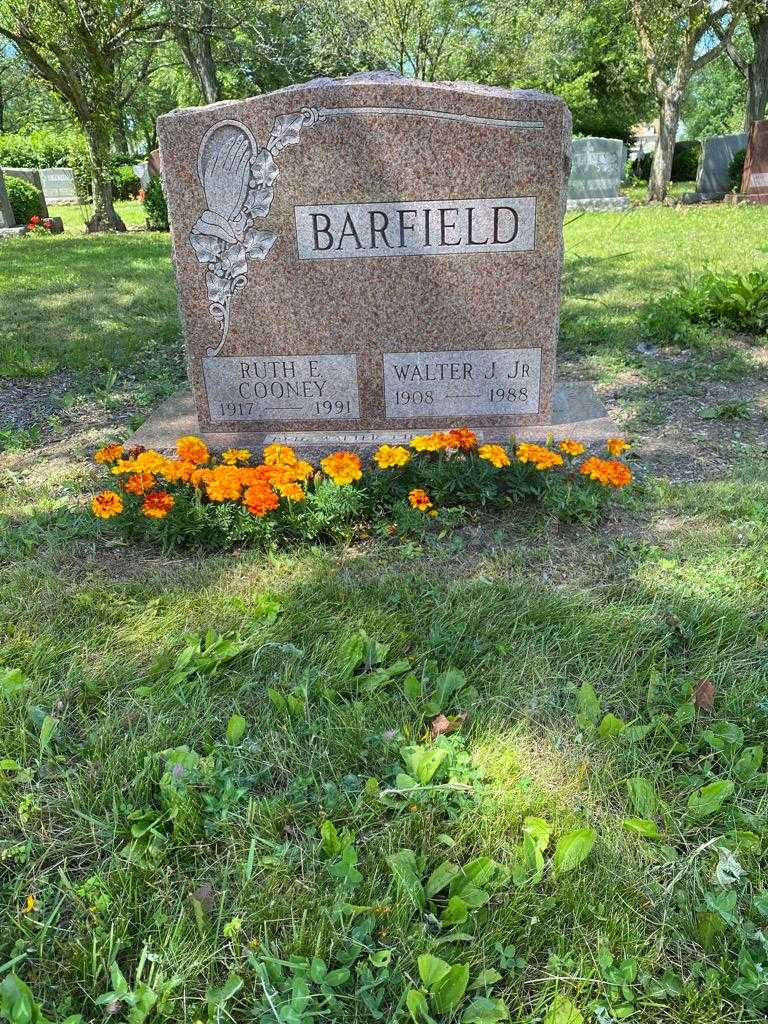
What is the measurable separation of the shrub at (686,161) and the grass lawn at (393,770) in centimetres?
3120

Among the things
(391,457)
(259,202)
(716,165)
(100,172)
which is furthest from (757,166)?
(391,457)

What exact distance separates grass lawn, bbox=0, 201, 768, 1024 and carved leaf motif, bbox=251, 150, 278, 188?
68.1 inches

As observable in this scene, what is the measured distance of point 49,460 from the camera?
13.6ft

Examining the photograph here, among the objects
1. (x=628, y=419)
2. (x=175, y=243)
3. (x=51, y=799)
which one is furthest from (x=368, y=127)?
(x=51, y=799)

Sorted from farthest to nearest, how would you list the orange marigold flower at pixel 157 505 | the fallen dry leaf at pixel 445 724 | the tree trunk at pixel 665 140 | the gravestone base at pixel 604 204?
1. the gravestone base at pixel 604 204
2. the tree trunk at pixel 665 140
3. the orange marigold flower at pixel 157 505
4. the fallen dry leaf at pixel 445 724

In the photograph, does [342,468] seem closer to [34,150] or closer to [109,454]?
[109,454]

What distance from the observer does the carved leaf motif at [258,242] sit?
11.4 feet

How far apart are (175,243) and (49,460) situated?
4.81 ft

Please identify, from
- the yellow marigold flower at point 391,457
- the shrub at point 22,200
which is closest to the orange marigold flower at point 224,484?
the yellow marigold flower at point 391,457

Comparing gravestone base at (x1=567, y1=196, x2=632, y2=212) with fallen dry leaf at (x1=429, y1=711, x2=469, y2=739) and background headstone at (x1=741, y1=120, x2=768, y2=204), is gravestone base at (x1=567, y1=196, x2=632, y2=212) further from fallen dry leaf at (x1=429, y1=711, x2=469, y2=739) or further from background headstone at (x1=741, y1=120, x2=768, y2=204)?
fallen dry leaf at (x1=429, y1=711, x2=469, y2=739)

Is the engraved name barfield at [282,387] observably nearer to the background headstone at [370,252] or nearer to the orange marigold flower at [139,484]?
the background headstone at [370,252]

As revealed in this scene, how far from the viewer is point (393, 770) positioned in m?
1.88

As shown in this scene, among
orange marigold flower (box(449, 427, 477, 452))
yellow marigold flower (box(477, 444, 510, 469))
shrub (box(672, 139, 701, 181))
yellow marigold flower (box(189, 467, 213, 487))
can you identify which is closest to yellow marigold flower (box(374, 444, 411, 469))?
orange marigold flower (box(449, 427, 477, 452))

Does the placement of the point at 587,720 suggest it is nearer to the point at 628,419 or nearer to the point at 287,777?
the point at 287,777
